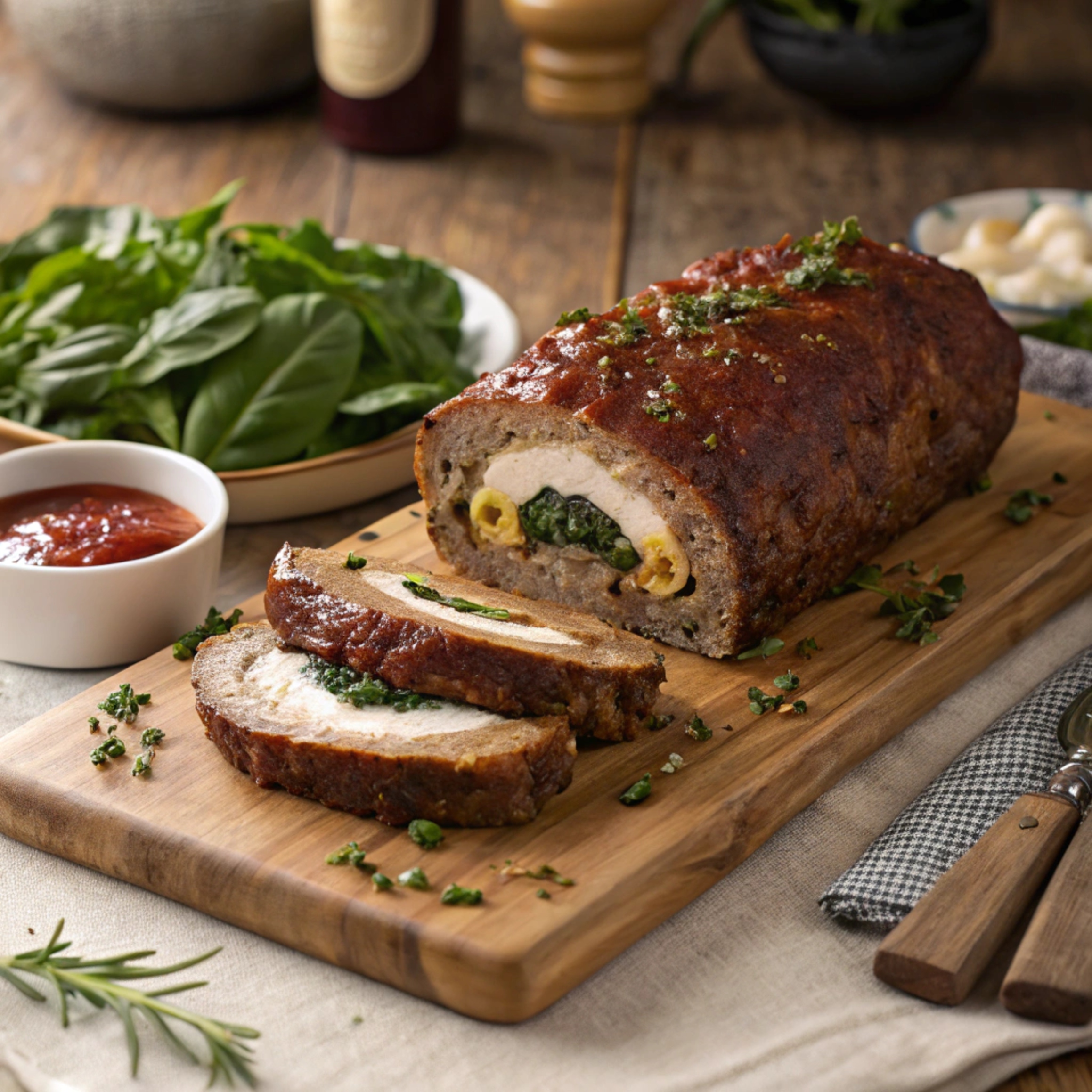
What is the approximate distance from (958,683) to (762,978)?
1202 mm

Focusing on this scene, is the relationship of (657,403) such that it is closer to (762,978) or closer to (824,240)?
(824,240)

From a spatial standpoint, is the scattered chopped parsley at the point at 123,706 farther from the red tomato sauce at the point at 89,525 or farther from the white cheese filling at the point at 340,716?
the red tomato sauce at the point at 89,525

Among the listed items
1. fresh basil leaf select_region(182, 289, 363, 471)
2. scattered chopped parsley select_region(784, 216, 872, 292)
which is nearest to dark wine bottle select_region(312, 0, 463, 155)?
fresh basil leaf select_region(182, 289, 363, 471)

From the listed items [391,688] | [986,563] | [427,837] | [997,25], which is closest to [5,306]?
[391,688]

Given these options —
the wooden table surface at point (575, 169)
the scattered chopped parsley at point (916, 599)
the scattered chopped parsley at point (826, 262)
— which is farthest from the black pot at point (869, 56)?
the scattered chopped parsley at point (916, 599)

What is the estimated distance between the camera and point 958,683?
3682mm

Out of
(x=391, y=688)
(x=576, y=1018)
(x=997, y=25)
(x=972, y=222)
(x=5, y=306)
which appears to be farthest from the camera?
(x=997, y=25)

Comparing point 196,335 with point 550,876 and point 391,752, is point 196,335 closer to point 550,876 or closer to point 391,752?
point 391,752

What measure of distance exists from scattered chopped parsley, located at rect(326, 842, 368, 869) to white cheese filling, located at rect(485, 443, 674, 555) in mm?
1087

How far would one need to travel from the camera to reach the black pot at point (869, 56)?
23.4ft

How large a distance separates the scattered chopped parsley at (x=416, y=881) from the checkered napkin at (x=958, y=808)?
2.59 feet

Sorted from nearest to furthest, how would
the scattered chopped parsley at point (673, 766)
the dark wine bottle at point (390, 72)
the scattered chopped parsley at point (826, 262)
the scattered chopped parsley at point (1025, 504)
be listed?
the scattered chopped parsley at point (673, 766), the scattered chopped parsley at point (826, 262), the scattered chopped parsley at point (1025, 504), the dark wine bottle at point (390, 72)

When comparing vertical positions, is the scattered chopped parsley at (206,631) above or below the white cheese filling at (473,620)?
below

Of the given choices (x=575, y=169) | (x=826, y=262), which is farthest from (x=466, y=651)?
(x=575, y=169)
